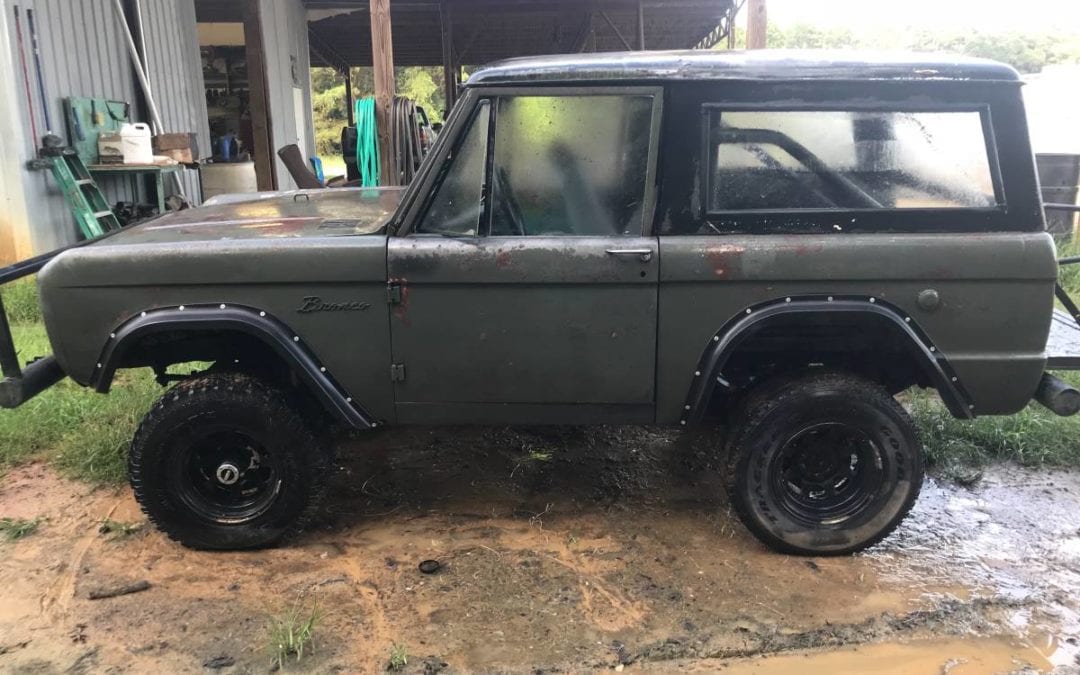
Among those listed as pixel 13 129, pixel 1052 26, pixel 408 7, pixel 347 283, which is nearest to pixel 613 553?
pixel 347 283

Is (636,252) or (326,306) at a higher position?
(636,252)

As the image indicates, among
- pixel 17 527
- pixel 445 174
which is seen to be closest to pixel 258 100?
pixel 17 527

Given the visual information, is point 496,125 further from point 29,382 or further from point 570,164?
point 29,382

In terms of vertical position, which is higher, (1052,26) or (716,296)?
Result: (1052,26)

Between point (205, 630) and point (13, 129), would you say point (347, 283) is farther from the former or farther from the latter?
point (13, 129)

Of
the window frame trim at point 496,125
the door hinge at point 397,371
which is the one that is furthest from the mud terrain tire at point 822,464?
the door hinge at point 397,371

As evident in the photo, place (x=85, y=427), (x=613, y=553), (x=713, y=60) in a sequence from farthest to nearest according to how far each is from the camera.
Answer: (x=85, y=427) < (x=613, y=553) < (x=713, y=60)

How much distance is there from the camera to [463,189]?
2967mm

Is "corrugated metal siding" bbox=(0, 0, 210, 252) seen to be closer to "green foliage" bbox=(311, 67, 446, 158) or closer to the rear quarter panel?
the rear quarter panel

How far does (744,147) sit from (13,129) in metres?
6.03

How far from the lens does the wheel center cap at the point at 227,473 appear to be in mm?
3182

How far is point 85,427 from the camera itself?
14.0 ft

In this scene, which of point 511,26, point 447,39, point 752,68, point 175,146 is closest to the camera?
point 752,68

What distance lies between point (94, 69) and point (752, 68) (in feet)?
23.4
